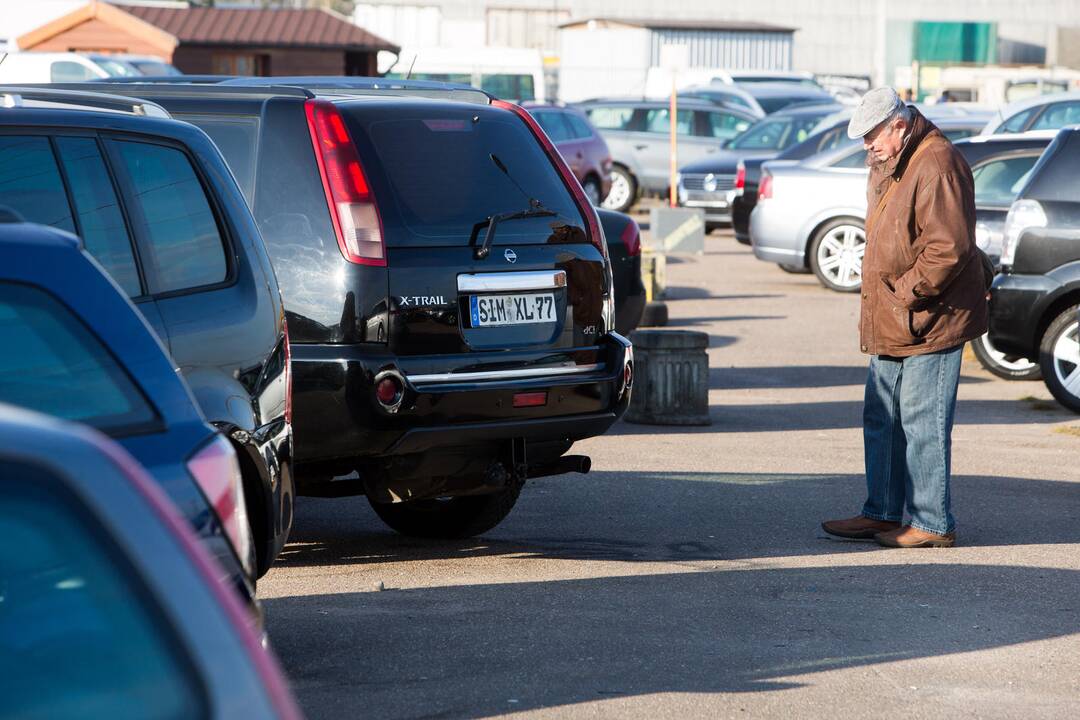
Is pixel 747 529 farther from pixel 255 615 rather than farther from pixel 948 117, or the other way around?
pixel 948 117

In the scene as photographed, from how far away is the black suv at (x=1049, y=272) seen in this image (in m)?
10.8

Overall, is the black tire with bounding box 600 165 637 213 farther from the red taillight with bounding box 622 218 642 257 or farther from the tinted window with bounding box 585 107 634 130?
the red taillight with bounding box 622 218 642 257

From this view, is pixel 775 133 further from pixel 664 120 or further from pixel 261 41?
pixel 261 41

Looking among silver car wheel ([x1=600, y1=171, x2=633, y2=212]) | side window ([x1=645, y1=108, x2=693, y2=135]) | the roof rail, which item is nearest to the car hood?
silver car wheel ([x1=600, y1=171, x2=633, y2=212])

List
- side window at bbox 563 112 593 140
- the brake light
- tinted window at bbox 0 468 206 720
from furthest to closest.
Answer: side window at bbox 563 112 593 140 → the brake light → tinted window at bbox 0 468 206 720

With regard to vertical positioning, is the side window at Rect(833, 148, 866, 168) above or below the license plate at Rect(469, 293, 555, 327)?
below

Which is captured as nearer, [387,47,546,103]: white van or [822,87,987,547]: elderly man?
[822,87,987,547]: elderly man

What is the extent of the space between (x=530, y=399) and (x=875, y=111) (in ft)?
6.22

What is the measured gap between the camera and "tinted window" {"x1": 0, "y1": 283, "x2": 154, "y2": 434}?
2986mm

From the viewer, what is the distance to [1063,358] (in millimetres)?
10891

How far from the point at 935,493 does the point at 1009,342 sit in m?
4.55

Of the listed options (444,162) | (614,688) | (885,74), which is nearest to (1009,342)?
(444,162)

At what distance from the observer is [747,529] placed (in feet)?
23.8

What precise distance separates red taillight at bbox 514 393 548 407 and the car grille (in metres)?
17.1
